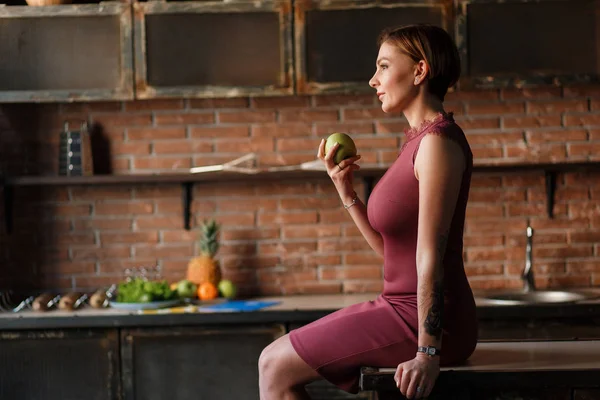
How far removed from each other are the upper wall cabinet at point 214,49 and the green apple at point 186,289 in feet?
2.64

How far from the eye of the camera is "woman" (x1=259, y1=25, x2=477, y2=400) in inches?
69.9

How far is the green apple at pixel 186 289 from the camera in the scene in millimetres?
3449

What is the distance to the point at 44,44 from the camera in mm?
3477

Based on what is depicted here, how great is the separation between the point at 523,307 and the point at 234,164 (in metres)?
1.43

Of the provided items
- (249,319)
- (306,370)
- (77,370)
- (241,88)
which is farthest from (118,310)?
(306,370)

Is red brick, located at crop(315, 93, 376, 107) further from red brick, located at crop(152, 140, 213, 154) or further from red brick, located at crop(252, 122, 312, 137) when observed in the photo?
red brick, located at crop(152, 140, 213, 154)

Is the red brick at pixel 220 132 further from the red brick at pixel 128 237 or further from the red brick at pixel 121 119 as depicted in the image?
the red brick at pixel 128 237

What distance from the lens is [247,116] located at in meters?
3.76

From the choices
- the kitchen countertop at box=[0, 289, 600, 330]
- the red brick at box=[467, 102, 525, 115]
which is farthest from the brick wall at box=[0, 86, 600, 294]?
the kitchen countertop at box=[0, 289, 600, 330]

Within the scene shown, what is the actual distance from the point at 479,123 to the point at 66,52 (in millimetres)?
1874

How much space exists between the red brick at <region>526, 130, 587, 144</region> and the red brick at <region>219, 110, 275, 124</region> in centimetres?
120

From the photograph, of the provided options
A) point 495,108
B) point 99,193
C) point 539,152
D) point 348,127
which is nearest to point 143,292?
point 99,193

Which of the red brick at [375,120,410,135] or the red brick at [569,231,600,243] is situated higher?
the red brick at [375,120,410,135]

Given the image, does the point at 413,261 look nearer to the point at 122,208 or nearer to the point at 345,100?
the point at 345,100
